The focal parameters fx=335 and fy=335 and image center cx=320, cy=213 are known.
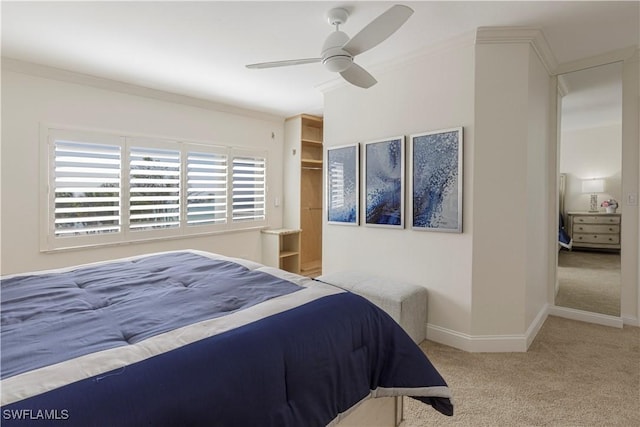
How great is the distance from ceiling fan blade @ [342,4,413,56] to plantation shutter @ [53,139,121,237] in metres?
2.77

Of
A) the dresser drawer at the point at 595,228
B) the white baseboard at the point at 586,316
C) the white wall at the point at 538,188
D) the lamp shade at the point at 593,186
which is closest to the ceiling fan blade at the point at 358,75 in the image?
the white wall at the point at 538,188

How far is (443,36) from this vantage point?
2.55 meters

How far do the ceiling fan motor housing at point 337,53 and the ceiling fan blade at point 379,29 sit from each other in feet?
0.13

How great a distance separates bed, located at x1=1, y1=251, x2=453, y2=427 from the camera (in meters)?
0.84

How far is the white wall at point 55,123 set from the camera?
2.90 metres

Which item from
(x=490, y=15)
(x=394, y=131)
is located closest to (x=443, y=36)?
(x=490, y=15)

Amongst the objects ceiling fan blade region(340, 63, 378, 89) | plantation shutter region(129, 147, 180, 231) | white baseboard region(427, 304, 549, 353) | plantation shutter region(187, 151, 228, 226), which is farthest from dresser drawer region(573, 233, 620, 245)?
plantation shutter region(129, 147, 180, 231)

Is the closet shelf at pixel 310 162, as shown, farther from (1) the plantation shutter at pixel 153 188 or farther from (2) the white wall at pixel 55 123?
(1) the plantation shutter at pixel 153 188

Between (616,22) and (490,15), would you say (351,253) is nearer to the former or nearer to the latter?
(490,15)

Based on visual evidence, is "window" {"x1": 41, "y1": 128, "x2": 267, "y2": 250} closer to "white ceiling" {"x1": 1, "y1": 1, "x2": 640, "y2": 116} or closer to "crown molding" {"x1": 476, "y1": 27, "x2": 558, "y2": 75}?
"white ceiling" {"x1": 1, "y1": 1, "x2": 640, "y2": 116}

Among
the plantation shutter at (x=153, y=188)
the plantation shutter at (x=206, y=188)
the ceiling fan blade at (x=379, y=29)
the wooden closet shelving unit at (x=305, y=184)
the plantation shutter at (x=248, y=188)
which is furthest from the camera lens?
the wooden closet shelving unit at (x=305, y=184)

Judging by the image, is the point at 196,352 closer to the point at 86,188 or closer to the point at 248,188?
the point at 86,188

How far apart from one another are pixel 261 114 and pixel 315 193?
1423mm

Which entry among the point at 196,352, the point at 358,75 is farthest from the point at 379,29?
the point at 196,352
